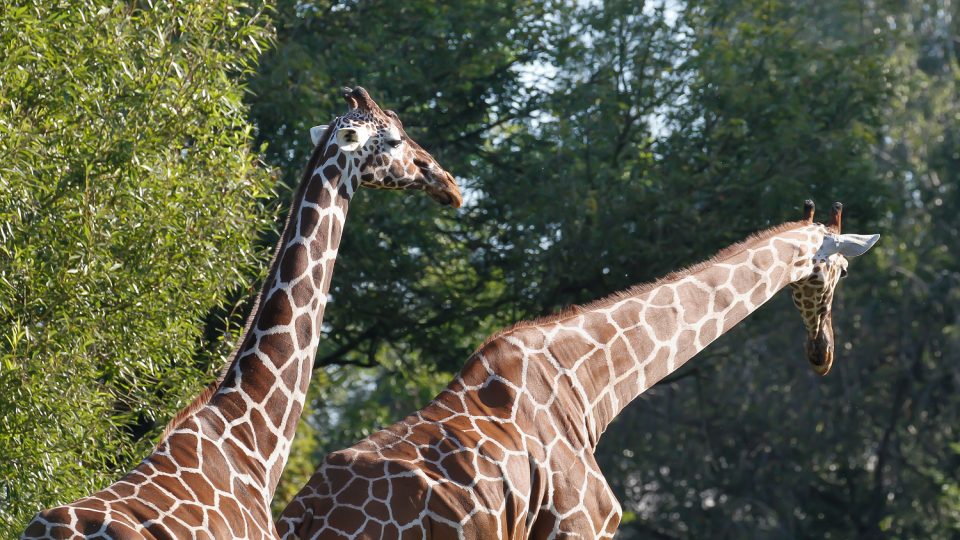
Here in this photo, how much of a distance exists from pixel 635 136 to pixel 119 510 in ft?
35.7

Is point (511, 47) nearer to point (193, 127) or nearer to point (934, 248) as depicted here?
point (193, 127)

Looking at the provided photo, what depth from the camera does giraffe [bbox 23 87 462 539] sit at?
5172mm

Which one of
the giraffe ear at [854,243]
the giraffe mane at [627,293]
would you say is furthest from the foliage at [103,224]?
the giraffe ear at [854,243]

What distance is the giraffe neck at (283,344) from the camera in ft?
19.2

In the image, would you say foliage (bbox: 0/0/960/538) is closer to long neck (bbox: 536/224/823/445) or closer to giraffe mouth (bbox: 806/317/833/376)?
long neck (bbox: 536/224/823/445)

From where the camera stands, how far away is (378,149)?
272 inches

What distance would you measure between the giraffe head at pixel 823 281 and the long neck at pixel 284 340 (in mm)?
2803

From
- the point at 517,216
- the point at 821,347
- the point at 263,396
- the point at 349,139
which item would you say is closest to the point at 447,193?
the point at 349,139

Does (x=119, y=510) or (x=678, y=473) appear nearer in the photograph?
(x=119, y=510)

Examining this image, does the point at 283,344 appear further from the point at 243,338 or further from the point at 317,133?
the point at 317,133

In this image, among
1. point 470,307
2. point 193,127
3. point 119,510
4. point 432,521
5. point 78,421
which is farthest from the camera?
point 470,307

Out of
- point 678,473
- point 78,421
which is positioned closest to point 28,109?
point 78,421

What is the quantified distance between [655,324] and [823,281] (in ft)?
4.44

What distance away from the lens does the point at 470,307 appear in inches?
595
